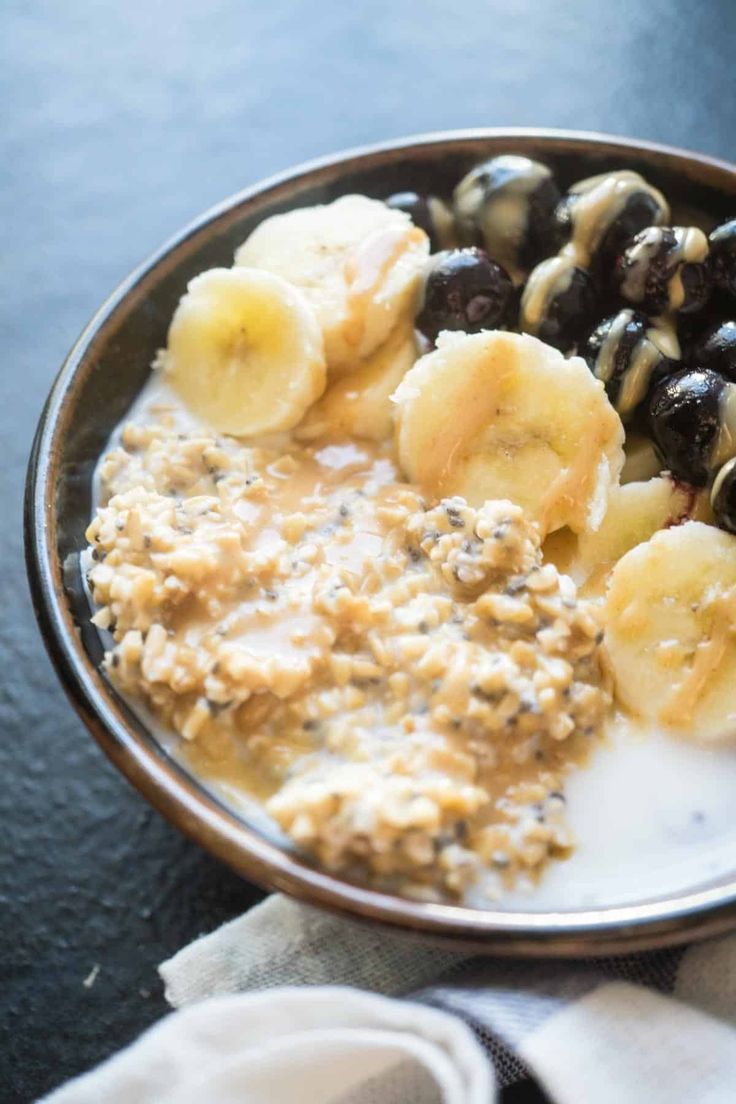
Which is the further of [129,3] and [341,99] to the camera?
[129,3]

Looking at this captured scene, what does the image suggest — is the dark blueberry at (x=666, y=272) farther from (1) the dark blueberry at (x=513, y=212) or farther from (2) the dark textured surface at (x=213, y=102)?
(2) the dark textured surface at (x=213, y=102)

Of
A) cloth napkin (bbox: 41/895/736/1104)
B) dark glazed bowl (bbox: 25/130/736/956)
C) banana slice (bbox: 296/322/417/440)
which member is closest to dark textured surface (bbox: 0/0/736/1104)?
dark glazed bowl (bbox: 25/130/736/956)

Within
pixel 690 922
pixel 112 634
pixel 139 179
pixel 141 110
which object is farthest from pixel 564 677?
pixel 141 110

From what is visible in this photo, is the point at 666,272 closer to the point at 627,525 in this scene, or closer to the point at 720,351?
the point at 720,351

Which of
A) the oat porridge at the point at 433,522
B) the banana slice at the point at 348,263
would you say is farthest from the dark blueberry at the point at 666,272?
the banana slice at the point at 348,263

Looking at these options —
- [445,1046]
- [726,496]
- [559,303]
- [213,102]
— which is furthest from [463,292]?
[213,102]

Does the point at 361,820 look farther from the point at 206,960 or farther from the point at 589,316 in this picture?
the point at 589,316

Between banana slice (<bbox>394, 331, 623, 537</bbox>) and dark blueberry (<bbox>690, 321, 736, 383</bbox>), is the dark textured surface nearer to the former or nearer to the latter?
banana slice (<bbox>394, 331, 623, 537</bbox>)
